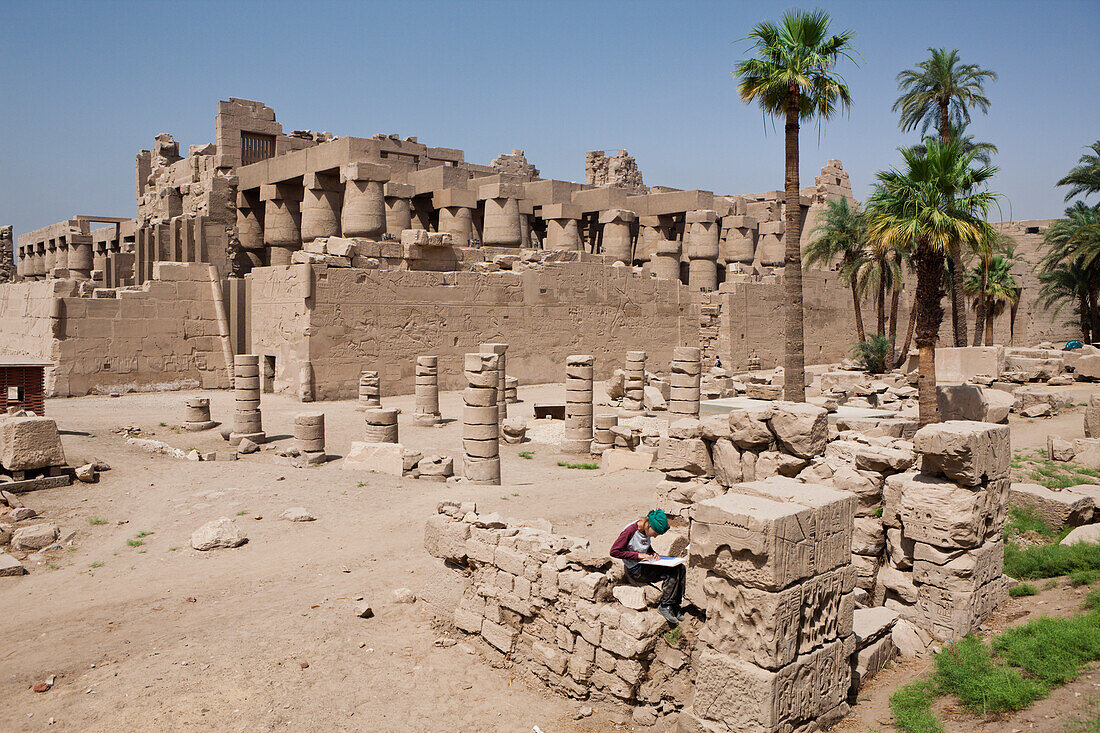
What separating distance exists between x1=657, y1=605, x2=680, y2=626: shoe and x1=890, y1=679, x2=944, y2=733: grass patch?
1602mm

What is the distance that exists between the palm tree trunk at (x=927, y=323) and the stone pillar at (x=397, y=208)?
15.3 metres

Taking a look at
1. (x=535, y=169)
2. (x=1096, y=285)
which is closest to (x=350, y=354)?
(x=535, y=169)

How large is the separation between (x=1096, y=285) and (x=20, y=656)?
106 ft

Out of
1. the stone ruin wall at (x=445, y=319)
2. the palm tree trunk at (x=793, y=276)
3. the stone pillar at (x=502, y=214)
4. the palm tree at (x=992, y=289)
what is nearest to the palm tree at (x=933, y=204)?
the palm tree trunk at (x=793, y=276)

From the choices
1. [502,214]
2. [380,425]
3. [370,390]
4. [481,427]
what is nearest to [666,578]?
[481,427]

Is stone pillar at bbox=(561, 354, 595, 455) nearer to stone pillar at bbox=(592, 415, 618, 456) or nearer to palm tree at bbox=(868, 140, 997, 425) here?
stone pillar at bbox=(592, 415, 618, 456)

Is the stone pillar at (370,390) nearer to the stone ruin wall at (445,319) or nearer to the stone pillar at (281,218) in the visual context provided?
the stone ruin wall at (445,319)

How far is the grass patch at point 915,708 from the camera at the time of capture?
5.05 metres

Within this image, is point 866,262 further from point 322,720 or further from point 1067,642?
point 322,720

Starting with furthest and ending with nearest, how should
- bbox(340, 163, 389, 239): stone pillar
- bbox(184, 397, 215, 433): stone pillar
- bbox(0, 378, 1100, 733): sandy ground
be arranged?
bbox(340, 163, 389, 239): stone pillar → bbox(184, 397, 215, 433): stone pillar → bbox(0, 378, 1100, 733): sandy ground

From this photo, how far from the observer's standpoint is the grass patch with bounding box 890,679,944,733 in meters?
5.05

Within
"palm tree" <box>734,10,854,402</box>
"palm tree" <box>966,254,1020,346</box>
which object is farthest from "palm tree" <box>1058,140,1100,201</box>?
"palm tree" <box>734,10,854,402</box>

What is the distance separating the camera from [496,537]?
702cm

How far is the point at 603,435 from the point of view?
15.6 m
